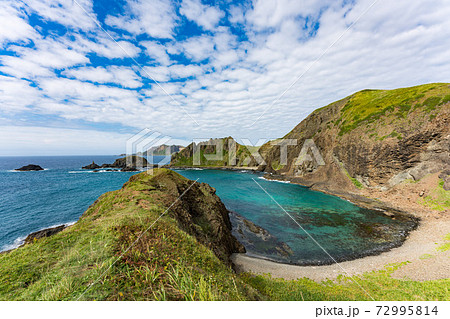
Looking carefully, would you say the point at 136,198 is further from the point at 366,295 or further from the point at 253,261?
the point at 366,295

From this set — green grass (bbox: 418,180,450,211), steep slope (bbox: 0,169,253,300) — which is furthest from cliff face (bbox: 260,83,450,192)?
steep slope (bbox: 0,169,253,300)

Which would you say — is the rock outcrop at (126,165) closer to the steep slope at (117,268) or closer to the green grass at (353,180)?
the green grass at (353,180)

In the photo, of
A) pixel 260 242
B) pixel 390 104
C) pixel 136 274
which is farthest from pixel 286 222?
pixel 390 104

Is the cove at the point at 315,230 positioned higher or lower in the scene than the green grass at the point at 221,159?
lower

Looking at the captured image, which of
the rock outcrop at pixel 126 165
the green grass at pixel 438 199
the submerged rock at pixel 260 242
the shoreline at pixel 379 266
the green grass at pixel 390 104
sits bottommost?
the submerged rock at pixel 260 242

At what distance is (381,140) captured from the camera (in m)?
46.2

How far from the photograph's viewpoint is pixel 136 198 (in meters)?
16.0

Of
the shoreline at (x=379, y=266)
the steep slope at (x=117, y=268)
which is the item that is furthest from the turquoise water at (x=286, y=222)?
the steep slope at (x=117, y=268)

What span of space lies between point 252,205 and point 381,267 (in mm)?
24563

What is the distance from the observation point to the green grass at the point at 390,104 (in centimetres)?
4241

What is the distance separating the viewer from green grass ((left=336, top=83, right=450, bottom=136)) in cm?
4241

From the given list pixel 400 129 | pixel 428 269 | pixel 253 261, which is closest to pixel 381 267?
pixel 428 269

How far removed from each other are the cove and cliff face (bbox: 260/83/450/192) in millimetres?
14776

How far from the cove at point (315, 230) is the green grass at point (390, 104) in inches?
1222
